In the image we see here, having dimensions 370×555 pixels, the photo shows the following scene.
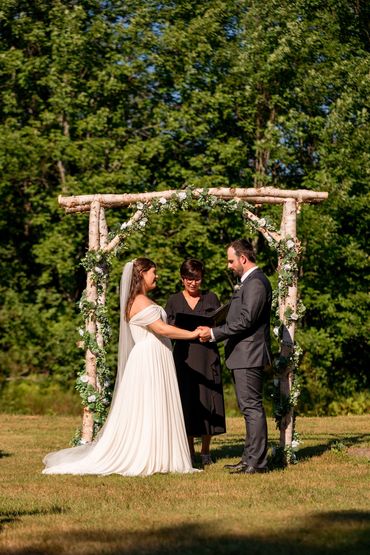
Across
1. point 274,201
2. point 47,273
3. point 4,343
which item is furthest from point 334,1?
point 274,201

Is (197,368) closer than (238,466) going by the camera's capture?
No

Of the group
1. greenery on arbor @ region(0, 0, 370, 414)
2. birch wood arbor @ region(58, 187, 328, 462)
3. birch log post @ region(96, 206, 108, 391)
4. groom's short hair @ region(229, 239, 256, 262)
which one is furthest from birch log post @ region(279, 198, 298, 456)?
greenery on arbor @ region(0, 0, 370, 414)

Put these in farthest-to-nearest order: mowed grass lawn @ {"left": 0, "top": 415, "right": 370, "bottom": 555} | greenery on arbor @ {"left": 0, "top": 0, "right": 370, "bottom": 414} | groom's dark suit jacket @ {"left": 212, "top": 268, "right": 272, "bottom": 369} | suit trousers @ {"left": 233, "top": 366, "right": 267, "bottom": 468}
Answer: greenery on arbor @ {"left": 0, "top": 0, "right": 370, "bottom": 414}
suit trousers @ {"left": 233, "top": 366, "right": 267, "bottom": 468}
groom's dark suit jacket @ {"left": 212, "top": 268, "right": 272, "bottom": 369}
mowed grass lawn @ {"left": 0, "top": 415, "right": 370, "bottom": 555}

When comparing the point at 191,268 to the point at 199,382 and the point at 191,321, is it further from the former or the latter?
the point at 199,382

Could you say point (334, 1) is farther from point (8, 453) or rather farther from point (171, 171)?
point (8, 453)

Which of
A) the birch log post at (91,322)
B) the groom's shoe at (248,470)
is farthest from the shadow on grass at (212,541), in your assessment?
the birch log post at (91,322)

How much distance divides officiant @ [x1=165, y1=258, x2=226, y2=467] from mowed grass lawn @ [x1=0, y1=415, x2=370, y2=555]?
0.43 meters

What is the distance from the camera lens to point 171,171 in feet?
73.6

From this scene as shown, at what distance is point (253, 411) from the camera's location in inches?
404

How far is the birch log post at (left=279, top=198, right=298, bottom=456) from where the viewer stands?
36.2 feet

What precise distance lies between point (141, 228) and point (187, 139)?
11.8 meters

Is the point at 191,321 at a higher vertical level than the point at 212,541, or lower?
higher

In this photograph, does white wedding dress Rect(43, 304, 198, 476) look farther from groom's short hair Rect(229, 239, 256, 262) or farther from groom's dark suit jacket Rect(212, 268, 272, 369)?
groom's short hair Rect(229, 239, 256, 262)

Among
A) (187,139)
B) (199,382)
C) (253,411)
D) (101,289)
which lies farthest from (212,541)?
(187,139)
